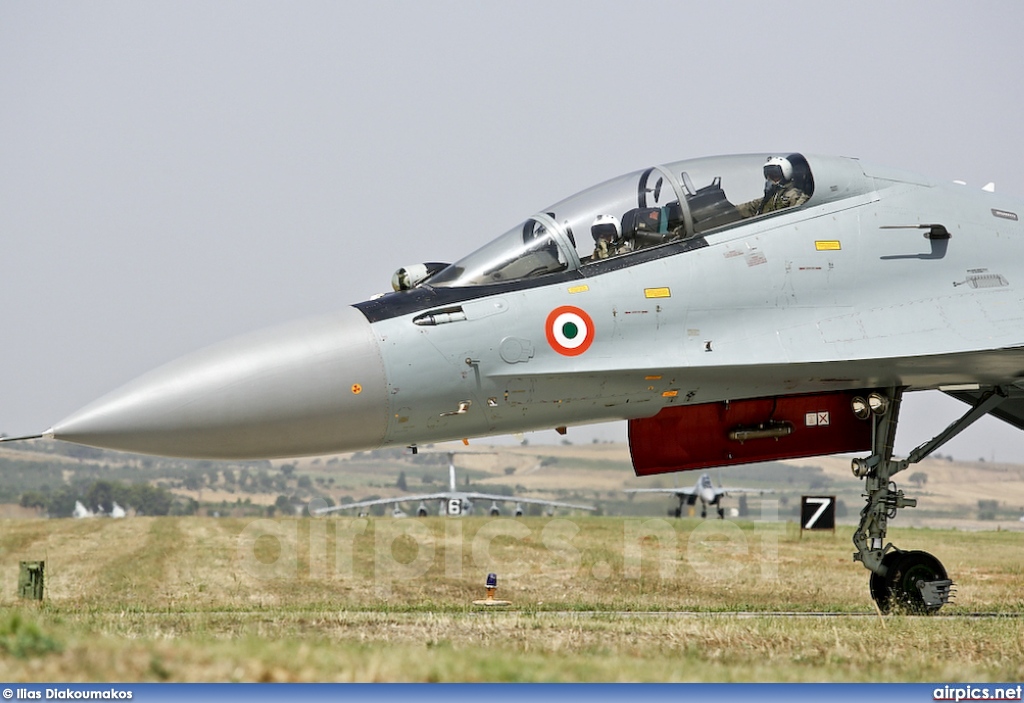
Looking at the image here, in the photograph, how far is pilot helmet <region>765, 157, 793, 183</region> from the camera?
10.1 metres

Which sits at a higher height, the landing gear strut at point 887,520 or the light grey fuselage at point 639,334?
the light grey fuselage at point 639,334

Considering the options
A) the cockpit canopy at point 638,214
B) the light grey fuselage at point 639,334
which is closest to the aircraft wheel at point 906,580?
the light grey fuselage at point 639,334

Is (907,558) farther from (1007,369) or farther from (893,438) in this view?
(1007,369)

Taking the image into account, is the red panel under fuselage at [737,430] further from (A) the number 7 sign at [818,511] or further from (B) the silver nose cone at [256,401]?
(A) the number 7 sign at [818,511]

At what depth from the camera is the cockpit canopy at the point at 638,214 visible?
914cm

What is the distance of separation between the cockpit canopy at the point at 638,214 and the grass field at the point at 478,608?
→ 292 centimetres

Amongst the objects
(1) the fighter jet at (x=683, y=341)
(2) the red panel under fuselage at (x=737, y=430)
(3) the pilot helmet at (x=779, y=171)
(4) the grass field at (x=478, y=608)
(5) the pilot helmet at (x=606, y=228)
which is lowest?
(4) the grass field at (x=478, y=608)

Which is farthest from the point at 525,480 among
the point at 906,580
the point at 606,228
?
the point at 606,228

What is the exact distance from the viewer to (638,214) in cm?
955

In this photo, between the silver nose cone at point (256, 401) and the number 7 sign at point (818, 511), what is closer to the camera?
the silver nose cone at point (256, 401)

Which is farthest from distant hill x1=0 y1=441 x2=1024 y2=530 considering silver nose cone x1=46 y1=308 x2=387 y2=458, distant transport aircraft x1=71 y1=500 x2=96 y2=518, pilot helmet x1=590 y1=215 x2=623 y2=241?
silver nose cone x1=46 y1=308 x2=387 y2=458

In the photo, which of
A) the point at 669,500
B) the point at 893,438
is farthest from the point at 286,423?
the point at 669,500

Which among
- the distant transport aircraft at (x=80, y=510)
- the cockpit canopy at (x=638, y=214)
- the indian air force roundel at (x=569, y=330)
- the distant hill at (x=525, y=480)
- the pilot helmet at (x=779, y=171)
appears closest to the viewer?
the indian air force roundel at (x=569, y=330)

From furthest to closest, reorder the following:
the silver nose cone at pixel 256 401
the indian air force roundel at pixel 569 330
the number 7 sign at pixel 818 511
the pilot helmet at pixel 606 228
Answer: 1. the number 7 sign at pixel 818 511
2. the pilot helmet at pixel 606 228
3. the indian air force roundel at pixel 569 330
4. the silver nose cone at pixel 256 401
